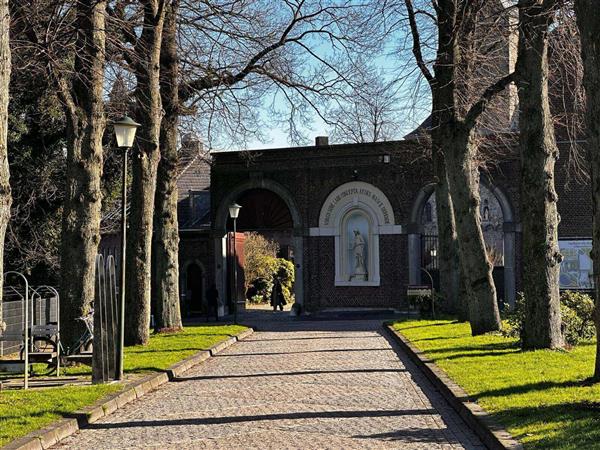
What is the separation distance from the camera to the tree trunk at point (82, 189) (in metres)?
14.3

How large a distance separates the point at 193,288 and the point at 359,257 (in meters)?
7.85

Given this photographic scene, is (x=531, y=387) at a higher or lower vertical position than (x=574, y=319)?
lower

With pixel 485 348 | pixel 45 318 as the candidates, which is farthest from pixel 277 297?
pixel 485 348

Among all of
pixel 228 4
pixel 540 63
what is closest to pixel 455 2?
pixel 540 63

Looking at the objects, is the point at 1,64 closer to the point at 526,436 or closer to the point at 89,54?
the point at 89,54

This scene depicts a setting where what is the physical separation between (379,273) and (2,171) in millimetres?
27041

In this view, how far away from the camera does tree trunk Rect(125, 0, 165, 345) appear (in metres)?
18.3

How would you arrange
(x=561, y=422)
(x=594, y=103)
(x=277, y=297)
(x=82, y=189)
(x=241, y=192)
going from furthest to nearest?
(x=277, y=297) → (x=241, y=192) → (x=82, y=189) → (x=594, y=103) → (x=561, y=422)

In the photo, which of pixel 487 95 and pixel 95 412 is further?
pixel 487 95

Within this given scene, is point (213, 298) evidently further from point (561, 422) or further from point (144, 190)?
point (561, 422)

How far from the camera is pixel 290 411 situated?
10039 millimetres

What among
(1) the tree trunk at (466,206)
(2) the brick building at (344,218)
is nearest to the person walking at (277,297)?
(2) the brick building at (344,218)

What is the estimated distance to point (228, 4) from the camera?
20.2 meters

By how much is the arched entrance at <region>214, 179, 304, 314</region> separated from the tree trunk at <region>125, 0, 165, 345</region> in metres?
18.3
